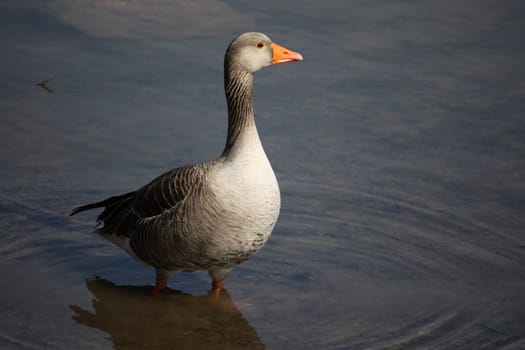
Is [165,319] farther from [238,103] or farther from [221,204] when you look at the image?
[238,103]

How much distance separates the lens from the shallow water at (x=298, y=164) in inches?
245

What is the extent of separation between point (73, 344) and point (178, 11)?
6594 mm

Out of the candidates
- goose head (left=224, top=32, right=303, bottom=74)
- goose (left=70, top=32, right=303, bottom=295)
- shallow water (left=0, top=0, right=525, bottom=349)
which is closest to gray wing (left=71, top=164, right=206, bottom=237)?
goose (left=70, top=32, right=303, bottom=295)

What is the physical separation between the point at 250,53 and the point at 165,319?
74.0 inches

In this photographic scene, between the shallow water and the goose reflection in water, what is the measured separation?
17mm

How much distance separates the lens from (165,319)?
6.29 metres

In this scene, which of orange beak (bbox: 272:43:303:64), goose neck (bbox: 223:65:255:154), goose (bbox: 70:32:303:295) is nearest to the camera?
goose (bbox: 70:32:303:295)

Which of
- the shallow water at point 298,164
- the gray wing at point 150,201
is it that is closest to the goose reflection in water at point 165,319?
the shallow water at point 298,164

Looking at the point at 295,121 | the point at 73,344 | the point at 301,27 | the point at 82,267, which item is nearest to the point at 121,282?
the point at 82,267

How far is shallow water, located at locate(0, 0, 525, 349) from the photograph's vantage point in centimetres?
623

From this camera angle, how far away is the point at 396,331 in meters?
6.02

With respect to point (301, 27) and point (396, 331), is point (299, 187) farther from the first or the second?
point (301, 27)

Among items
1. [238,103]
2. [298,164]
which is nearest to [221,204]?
[238,103]

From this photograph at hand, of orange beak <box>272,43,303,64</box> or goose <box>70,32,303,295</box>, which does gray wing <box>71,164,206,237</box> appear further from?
orange beak <box>272,43,303,64</box>
